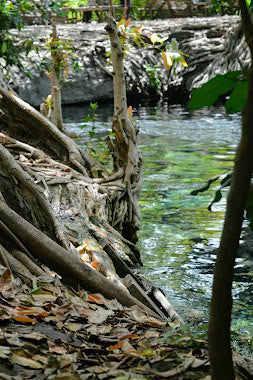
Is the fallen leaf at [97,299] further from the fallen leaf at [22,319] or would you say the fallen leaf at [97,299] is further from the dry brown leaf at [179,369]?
the dry brown leaf at [179,369]

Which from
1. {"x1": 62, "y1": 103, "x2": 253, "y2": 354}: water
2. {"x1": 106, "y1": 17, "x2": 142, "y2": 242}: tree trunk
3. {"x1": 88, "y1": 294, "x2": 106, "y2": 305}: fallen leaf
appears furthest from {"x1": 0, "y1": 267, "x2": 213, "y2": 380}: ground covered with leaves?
{"x1": 106, "y1": 17, "x2": 142, "y2": 242}: tree trunk

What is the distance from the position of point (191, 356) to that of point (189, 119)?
14.3 meters

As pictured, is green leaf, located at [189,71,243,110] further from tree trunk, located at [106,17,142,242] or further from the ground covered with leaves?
tree trunk, located at [106,17,142,242]

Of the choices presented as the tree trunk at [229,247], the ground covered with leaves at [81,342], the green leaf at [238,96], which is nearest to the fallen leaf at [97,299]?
the ground covered with leaves at [81,342]

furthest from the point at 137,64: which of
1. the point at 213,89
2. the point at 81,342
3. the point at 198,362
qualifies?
the point at 213,89

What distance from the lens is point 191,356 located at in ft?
7.32

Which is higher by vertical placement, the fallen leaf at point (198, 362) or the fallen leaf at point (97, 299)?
the fallen leaf at point (198, 362)

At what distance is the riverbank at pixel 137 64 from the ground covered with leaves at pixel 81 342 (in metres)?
15.3

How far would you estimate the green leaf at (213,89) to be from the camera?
174 cm

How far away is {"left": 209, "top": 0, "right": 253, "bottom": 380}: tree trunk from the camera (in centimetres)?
154

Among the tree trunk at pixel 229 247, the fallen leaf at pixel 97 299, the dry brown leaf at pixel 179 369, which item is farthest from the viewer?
the fallen leaf at pixel 97 299

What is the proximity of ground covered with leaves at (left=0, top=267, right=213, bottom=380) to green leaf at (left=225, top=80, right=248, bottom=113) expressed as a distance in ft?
3.16

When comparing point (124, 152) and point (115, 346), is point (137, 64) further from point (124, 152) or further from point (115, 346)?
point (115, 346)

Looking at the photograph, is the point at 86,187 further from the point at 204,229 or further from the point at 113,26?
the point at 204,229
